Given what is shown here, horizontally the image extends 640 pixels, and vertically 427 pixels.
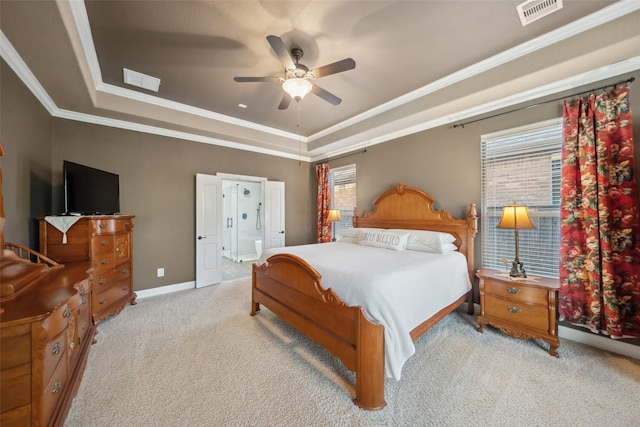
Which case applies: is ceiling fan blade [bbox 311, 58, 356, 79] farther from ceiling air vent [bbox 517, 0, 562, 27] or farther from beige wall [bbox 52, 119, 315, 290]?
beige wall [bbox 52, 119, 315, 290]

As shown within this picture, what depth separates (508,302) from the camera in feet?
7.74

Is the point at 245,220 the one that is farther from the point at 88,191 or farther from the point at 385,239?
the point at 385,239

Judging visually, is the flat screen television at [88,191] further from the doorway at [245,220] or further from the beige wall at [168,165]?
the doorway at [245,220]

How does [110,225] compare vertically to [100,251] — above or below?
above

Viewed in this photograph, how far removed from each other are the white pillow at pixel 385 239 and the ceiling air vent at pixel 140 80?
332cm

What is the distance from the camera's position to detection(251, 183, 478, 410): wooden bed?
61.6 inches

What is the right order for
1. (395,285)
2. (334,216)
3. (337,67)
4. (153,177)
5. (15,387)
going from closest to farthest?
(15,387)
(395,285)
(337,67)
(153,177)
(334,216)

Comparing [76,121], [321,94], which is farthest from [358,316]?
[76,121]

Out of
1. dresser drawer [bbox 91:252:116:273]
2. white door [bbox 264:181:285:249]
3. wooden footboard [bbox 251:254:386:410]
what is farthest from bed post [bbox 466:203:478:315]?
dresser drawer [bbox 91:252:116:273]

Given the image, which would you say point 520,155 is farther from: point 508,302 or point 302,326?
point 302,326

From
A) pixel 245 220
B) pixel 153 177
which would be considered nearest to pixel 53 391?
pixel 153 177

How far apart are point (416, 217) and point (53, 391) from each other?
3.78 m

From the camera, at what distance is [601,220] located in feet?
6.98

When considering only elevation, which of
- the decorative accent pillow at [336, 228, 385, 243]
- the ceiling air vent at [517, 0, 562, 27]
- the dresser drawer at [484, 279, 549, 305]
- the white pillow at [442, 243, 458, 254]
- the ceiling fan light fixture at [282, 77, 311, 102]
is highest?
the ceiling air vent at [517, 0, 562, 27]
